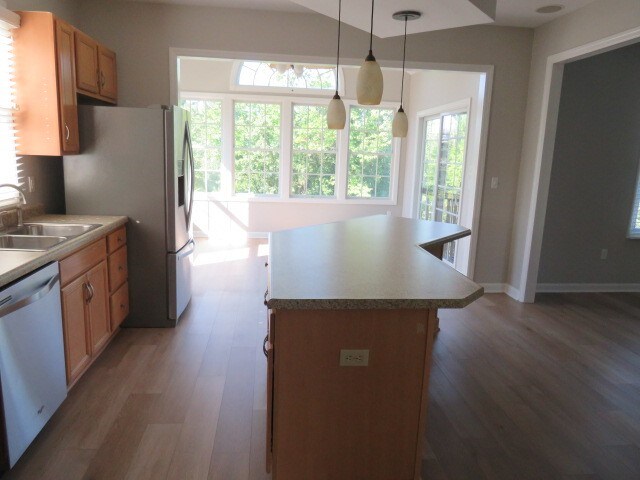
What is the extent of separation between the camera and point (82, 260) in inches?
102

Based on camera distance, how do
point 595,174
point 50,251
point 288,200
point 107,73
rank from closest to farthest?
point 50,251
point 107,73
point 595,174
point 288,200

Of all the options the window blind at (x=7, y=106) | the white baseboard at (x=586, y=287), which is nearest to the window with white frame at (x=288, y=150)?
the white baseboard at (x=586, y=287)

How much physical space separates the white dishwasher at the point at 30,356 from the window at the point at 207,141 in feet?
16.1

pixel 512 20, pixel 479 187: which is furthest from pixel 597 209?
pixel 512 20

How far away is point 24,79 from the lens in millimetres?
2836

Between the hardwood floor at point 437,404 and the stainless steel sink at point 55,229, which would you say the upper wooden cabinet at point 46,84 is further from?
the hardwood floor at point 437,404

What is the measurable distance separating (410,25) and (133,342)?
2.82m

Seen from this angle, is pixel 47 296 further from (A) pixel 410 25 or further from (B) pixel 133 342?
(A) pixel 410 25

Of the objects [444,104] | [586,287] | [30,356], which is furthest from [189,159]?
[586,287]

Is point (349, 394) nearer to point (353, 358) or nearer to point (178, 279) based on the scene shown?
point (353, 358)

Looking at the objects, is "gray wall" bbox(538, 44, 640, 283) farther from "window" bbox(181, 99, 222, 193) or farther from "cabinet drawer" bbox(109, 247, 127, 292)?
"window" bbox(181, 99, 222, 193)

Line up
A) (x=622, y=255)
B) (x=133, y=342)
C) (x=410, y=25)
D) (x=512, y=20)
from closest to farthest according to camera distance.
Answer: (x=410, y=25), (x=133, y=342), (x=512, y=20), (x=622, y=255)

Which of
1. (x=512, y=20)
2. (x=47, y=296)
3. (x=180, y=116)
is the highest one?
(x=512, y=20)

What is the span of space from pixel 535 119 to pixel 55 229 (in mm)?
4222
